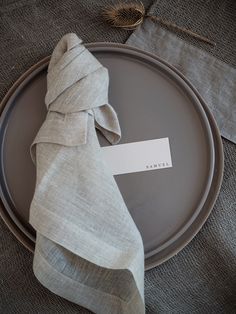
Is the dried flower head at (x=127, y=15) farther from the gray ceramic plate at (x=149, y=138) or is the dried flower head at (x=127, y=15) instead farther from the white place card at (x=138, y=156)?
the white place card at (x=138, y=156)

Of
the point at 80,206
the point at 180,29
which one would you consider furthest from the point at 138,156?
the point at 180,29

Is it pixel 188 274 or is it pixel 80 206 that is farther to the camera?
pixel 188 274

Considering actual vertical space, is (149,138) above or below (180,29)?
→ below

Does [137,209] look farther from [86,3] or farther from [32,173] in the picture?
[86,3]

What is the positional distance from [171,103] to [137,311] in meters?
0.34

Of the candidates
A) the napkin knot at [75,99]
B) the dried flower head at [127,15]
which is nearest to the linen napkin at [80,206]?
the napkin knot at [75,99]

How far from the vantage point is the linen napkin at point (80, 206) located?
55cm

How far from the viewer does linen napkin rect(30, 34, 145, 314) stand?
0.55 m

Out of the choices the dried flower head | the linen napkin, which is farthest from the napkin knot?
the dried flower head

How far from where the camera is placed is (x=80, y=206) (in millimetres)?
558

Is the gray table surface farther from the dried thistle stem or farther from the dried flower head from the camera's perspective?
the dried flower head

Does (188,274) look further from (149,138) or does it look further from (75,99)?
(75,99)

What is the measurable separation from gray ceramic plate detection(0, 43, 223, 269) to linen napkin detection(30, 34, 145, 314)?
0.05 metres

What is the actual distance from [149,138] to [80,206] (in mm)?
174
